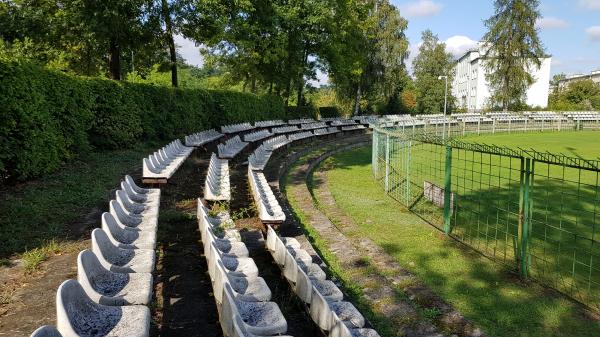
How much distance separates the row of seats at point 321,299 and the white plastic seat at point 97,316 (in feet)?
4.59

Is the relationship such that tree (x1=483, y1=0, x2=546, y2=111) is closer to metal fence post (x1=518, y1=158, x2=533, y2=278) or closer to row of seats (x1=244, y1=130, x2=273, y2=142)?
row of seats (x1=244, y1=130, x2=273, y2=142)

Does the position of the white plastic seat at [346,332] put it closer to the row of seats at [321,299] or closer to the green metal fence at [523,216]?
the row of seats at [321,299]

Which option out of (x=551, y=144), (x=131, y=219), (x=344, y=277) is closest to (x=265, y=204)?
(x=344, y=277)

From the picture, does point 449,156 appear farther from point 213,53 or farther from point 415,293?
point 213,53

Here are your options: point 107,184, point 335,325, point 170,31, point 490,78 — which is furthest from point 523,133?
point 335,325

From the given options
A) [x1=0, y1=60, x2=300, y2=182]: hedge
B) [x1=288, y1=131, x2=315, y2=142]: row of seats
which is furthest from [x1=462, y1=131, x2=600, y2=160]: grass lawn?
[x1=0, y1=60, x2=300, y2=182]: hedge

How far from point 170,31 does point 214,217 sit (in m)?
17.8

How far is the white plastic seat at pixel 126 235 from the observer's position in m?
4.91

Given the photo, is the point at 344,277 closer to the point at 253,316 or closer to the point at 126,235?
the point at 253,316

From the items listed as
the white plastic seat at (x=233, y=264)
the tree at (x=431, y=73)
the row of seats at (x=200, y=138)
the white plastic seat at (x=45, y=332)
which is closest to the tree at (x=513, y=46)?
the tree at (x=431, y=73)

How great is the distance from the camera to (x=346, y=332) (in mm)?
3398

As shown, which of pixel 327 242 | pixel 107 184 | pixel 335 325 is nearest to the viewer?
pixel 335 325

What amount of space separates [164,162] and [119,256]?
5.59 meters

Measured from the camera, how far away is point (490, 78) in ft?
156
